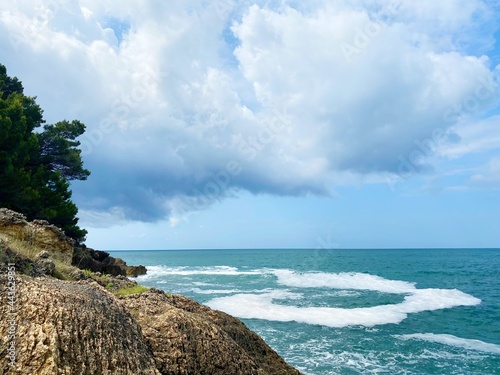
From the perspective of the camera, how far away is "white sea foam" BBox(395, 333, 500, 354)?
1922cm

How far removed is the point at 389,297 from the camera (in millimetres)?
36438

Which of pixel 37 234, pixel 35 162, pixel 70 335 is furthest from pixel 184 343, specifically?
pixel 35 162

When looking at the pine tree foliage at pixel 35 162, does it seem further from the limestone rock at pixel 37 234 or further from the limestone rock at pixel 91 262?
the limestone rock at pixel 37 234

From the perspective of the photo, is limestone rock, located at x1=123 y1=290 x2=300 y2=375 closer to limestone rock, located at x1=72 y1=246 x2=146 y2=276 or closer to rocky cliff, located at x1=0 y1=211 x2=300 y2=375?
rocky cliff, located at x1=0 y1=211 x2=300 y2=375

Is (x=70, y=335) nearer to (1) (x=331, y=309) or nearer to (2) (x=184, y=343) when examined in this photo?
(2) (x=184, y=343)

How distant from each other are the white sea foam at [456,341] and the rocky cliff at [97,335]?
1747 centimetres

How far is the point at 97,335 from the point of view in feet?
13.5

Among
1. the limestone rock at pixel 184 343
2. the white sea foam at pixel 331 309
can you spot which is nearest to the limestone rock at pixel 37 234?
the limestone rock at pixel 184 343

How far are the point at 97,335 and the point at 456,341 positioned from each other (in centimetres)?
2215

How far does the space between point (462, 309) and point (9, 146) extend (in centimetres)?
3507

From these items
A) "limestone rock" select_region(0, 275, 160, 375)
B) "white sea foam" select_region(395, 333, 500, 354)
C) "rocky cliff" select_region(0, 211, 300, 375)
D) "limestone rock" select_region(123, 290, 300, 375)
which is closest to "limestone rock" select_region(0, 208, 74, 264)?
"rocky cliff" select_region(0, 211, 300, 375)

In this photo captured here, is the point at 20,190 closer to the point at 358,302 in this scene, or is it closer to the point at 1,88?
the point at 1,88

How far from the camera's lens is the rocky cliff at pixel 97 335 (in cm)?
363

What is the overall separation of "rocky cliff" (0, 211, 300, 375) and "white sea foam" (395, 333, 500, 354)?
1747cm
